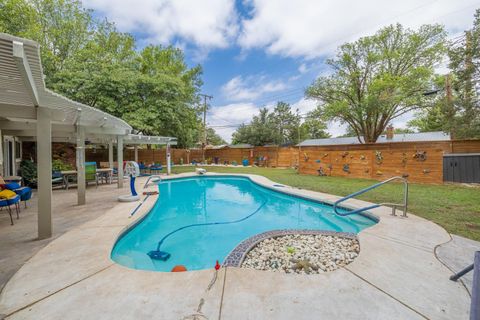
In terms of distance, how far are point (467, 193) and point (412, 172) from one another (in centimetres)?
236

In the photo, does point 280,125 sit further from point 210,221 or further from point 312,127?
point 210,221

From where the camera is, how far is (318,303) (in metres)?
1.87

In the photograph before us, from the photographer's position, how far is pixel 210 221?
5762 mm

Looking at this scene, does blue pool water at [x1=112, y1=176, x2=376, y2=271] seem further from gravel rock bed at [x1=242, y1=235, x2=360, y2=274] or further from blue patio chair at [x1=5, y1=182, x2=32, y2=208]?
blue patio chair at [x1=5, y1=182, x2=32, y2=208]

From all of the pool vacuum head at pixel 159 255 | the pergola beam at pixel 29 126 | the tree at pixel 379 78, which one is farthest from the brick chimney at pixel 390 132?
the pool vacuum head at pixel 159 255

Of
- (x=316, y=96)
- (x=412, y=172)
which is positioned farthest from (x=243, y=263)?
(x=316, y=96)

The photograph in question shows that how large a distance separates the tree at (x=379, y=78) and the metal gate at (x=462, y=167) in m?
7.97

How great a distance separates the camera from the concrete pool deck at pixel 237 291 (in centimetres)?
176

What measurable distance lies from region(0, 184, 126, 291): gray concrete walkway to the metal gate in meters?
12.8

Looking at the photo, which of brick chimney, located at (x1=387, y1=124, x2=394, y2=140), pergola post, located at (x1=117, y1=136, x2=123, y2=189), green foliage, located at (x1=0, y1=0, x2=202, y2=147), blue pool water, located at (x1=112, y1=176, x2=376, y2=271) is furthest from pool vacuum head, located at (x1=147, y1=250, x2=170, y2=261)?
brick chimney, located at (x1=387, y1=124, x2=394, y2=140)

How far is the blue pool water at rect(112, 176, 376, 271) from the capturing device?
3.75 metres

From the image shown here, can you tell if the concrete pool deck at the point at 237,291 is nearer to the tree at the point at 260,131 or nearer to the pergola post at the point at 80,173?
the pergola post at the point at 80,173

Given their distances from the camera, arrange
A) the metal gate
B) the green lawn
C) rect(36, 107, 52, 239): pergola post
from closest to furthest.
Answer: rect(36, 107, 52, 239): pergola post, the green lawn, the metal gate

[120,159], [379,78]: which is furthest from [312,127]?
[120,159]
